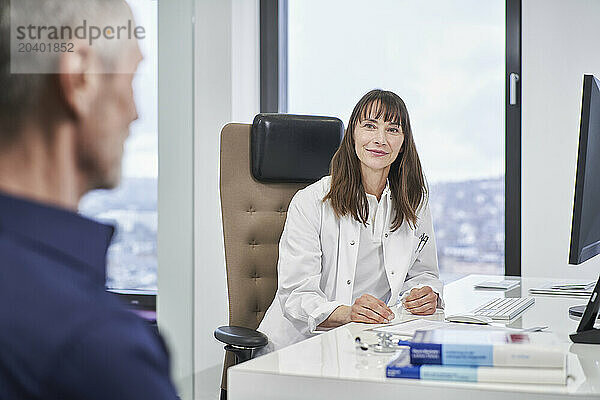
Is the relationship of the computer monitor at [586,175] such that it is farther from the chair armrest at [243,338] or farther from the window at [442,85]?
the window at [442,85]

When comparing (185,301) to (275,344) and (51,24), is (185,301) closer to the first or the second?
(275,344)

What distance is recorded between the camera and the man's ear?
1.47ft

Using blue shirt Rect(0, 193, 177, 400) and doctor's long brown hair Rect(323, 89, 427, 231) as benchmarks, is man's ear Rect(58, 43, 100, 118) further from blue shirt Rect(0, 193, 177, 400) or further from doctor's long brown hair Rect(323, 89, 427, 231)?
doctor's long brown hair Rect(323, 89, 427, 231)

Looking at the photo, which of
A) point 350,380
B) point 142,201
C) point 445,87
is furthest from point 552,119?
point 350,380

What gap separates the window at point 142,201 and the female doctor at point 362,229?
44 cm

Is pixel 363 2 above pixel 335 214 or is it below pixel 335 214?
above

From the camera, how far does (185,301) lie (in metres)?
3.02

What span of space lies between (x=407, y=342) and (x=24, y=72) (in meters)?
0.99

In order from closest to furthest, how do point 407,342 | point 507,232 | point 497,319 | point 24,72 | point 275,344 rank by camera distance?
point 24,72 < point 407,342 < point 497,319 < point 275,344 < point 507,232

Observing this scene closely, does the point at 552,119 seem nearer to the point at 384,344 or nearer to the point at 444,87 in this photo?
the point at 444,87

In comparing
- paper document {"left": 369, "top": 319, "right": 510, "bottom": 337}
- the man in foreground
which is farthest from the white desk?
the man in foreground

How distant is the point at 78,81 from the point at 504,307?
1.49 metres

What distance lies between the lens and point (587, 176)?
5.12 ft

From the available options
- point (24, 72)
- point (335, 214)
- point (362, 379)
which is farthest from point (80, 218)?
point (335, 214)
